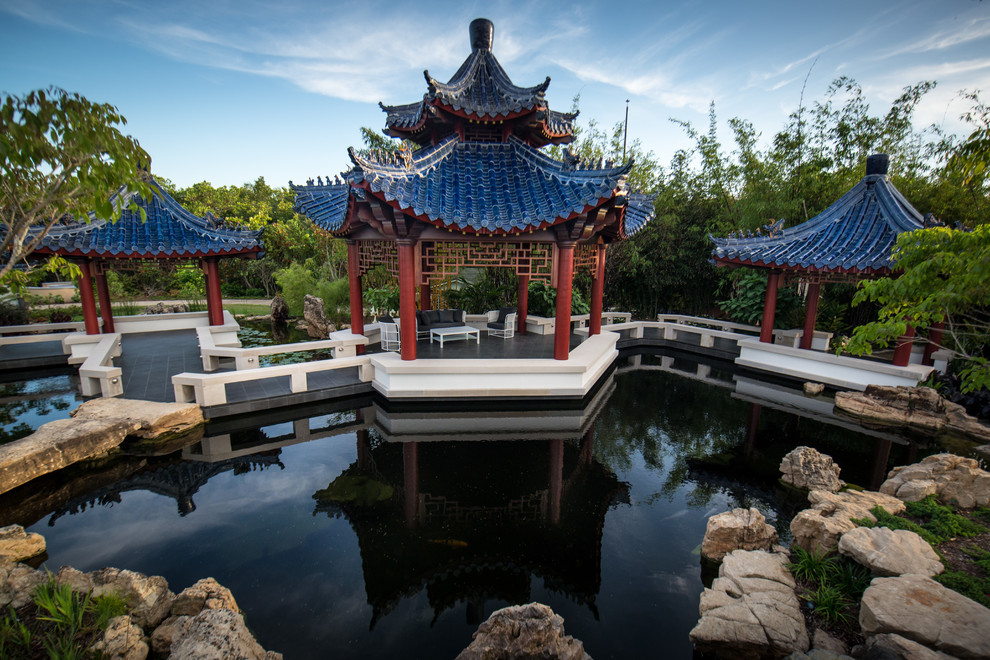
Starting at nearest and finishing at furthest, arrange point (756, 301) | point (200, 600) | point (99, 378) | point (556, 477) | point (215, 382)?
point (200, 600)
point (556, 477)
point (215, 382)
point (99, 378)
point (756, 301)

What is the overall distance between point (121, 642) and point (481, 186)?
7770mm

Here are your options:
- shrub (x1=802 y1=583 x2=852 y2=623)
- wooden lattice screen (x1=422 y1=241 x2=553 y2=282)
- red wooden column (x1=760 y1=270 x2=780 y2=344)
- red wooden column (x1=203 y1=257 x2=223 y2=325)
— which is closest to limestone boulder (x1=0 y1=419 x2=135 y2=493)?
wooden lattice screen (x1=422 y1=241 x2=553 y2=282)

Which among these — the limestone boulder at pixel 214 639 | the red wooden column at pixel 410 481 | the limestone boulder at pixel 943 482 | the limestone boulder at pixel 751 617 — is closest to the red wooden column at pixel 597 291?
the red wooden column at pixel 410 481

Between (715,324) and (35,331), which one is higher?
(715,324)

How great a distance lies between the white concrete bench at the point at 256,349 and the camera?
8.25m

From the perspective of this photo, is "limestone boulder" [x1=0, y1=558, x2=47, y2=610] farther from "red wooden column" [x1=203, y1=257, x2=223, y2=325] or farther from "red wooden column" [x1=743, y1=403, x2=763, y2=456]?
"red wooden column" [x1=203, y1=257, x2=223, y2=325]

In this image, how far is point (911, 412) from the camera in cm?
814

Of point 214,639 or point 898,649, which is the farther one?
point 214,639

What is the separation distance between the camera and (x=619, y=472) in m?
6.17

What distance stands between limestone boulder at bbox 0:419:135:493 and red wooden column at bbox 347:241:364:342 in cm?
455

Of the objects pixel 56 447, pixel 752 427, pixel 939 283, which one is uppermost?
pixel 939 283

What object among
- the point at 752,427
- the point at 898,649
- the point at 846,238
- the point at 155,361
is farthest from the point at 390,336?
the point at 846,238

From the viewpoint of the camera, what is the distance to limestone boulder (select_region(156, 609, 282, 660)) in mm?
2676

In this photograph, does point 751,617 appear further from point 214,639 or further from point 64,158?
point 64,158
